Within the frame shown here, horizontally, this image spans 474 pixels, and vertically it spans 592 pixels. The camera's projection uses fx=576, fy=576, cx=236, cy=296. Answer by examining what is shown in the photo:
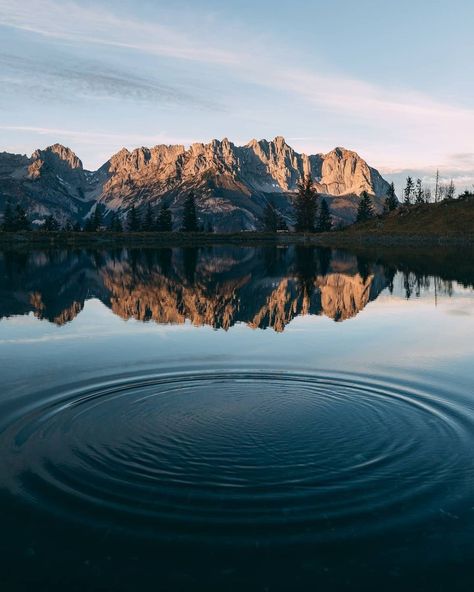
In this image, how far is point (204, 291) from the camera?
64.3 meters

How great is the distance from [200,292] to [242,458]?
46550mm

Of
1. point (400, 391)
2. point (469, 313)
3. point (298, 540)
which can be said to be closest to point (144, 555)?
point (298, 540)

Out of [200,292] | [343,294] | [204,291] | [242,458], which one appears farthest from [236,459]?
[204,291]

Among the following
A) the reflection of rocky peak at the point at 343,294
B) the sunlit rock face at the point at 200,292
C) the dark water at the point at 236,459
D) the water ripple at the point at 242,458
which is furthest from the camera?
the reflection of rocky peak at the point at 343,294

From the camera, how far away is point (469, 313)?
48.7m

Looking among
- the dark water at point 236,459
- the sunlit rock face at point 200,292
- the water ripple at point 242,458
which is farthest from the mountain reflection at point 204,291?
the water ripple at point 242,458

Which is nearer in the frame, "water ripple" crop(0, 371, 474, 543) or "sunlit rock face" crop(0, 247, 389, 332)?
"water ripple" crop(0, 371, 474, 543)

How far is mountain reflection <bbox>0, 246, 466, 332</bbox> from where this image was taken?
4872 centimetres

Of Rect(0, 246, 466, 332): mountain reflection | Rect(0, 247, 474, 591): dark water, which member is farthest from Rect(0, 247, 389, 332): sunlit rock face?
Rect(0, 247, 474, 591): dark water

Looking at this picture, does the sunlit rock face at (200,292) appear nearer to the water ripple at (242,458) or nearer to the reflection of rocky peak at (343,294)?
the reflection of rocky peak at (343,294)

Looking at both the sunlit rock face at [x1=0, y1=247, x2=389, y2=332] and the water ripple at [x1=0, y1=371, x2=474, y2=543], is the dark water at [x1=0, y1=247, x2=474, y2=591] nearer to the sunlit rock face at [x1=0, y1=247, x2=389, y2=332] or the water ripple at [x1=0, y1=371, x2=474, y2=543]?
the water ripple at [x1=0, y1=371, x2=474, y2=543]

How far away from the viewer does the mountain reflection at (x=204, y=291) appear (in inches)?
1918

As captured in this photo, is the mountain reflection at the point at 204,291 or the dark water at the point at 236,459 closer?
the dark water at the point at 236,459

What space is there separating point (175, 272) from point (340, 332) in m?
52.7
